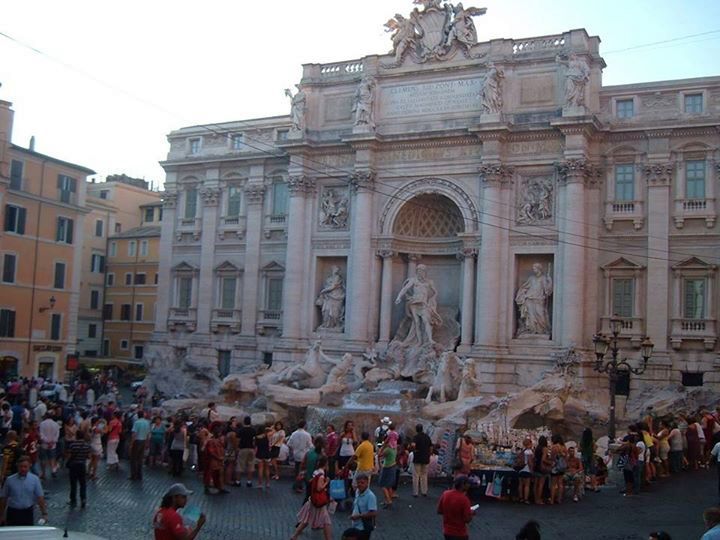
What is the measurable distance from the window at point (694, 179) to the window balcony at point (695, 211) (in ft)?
0.81

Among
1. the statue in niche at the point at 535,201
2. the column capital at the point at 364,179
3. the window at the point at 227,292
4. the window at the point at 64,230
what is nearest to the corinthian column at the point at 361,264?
the column capital at the point at 364,179

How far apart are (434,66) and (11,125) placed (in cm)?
1934

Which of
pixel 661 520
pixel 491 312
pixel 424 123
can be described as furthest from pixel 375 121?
pixel 661 520

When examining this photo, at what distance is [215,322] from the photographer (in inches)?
1556

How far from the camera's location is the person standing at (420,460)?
18.0m

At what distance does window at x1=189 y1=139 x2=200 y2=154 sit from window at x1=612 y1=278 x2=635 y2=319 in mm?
20380

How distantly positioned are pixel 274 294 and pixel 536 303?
1213 cm

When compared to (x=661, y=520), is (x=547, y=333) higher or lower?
higher

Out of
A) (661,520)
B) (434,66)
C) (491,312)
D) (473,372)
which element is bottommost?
(661,520)

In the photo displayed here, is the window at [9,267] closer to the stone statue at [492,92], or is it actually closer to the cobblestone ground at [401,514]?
the cobblestone ground at [401,514]

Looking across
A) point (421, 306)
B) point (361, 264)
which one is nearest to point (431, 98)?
point (361, 264)

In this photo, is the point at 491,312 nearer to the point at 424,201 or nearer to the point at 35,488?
the point at 424,201

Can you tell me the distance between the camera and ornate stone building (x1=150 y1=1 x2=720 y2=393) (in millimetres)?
30969

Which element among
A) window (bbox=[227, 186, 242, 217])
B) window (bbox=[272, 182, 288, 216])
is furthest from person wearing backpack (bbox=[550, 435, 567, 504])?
window (bbox=[227, 186, 242, 217])
